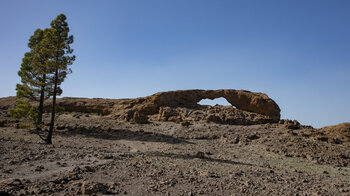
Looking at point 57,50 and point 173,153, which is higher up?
point 57,50

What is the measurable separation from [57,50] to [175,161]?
10984 mm

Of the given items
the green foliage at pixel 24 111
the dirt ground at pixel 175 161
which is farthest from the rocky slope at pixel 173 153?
the green foliage at pixel 24 111

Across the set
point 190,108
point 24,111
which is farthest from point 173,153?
point 190,108

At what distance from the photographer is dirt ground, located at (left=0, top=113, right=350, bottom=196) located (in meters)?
7.25

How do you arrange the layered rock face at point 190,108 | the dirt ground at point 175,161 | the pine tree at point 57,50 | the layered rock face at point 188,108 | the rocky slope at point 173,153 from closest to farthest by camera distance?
the dirt ground at point 175,161
the rocky slope at point 173,153
the pine tree at point 57,50
the layered rock face at point 188,108
the layered rock face at point 190,108

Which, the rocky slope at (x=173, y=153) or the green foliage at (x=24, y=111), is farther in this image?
the green foliage at (x=24, y=111)

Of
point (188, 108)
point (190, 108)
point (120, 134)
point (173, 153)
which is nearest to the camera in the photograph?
point (173, 153)

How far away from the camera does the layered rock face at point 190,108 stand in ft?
76.6

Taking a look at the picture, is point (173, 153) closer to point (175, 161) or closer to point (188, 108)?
point (175, 161)

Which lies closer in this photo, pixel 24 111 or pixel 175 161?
pixel 175 161

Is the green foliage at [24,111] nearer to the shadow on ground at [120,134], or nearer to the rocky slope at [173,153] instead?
the rocky slope at [173,153]

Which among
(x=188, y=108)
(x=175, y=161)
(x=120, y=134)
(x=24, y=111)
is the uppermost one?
(x=188, y=108)

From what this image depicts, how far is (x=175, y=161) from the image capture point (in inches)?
439

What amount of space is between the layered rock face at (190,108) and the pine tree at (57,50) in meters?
8.71
